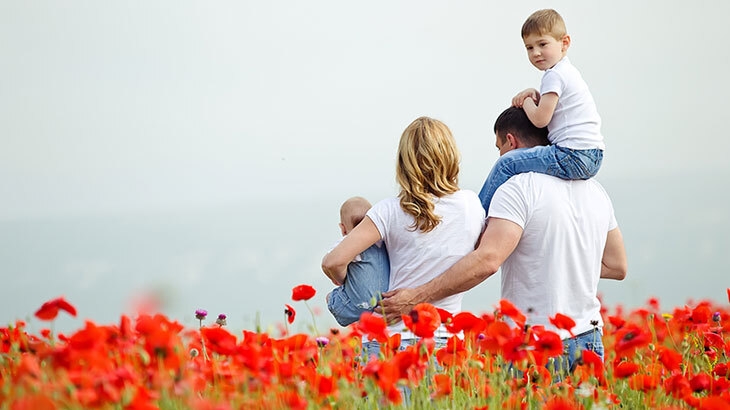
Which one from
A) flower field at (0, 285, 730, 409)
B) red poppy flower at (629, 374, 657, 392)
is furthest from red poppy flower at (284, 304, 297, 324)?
red poppy flower at (629, 374, 657, 392)

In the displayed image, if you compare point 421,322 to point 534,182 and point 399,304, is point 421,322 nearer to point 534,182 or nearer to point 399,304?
point 399,304

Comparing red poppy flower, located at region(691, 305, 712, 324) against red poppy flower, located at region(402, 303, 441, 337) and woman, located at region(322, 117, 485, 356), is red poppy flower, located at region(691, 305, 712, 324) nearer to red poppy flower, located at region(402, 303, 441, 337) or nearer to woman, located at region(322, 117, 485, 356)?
woman, located at region(322, 117, 485, 356)

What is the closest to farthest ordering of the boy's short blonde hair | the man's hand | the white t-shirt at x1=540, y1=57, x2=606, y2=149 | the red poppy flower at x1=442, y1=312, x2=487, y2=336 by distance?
the red poppy flower at x1=442, y1=312, x2=487, y2=336 < the man's hand < the white t-shirt at x1=540, y1=57, x2=606, y2=149 < the boy's short blonde hair

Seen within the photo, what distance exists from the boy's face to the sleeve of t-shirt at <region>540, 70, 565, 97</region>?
140 mm

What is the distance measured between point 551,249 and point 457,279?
498 mm

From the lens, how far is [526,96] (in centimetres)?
398

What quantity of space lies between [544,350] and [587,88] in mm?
2002

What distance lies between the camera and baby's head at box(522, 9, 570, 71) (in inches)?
159

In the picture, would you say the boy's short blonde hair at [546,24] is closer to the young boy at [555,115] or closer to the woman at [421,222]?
the young boy at [555,115]

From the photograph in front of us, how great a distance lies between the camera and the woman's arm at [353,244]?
131 inches

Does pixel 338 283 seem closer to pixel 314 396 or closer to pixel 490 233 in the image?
pixel 490 233

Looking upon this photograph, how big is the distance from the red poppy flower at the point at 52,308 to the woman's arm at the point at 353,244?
1.34 m

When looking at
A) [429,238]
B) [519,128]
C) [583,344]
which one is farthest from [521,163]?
[583,344]

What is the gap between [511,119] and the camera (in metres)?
3.93
